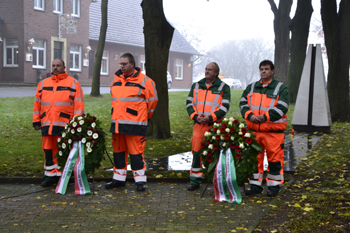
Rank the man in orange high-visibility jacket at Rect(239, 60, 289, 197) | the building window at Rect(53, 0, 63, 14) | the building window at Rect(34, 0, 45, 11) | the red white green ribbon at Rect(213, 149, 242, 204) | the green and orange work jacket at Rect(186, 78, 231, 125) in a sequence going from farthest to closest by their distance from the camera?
the building window at Rect(53, 0, 63, 14), the building window at Rect(34, 0, 45, 11), the green and orange work jacket at Rect(186, 78, 231, 125), the man in orange high-visibility jacket at Rect(239, 60, 289, 197), the red white green ribbon at Rect(213, 149, 242, 204)

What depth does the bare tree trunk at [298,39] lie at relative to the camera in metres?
19.7

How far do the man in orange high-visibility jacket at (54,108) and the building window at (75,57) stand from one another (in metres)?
31.9

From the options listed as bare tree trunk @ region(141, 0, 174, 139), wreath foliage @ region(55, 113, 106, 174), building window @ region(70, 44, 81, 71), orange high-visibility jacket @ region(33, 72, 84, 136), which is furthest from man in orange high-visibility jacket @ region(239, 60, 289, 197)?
building window @ region(70, 44, 81, 71)

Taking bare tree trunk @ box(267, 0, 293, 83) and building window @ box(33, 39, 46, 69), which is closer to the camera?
bare tree trunk @ box(267, 0, 293, 83)

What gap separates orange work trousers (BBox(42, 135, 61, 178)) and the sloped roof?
111ft

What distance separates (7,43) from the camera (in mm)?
34688

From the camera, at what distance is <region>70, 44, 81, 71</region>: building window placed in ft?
127

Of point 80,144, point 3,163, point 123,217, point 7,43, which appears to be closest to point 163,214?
point 123,217

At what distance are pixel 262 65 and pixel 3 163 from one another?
5683mm

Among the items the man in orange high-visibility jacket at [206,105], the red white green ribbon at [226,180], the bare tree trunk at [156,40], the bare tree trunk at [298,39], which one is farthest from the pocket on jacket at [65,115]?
the bare tree trunk at [298,39]

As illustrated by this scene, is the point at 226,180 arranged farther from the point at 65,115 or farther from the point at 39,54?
the point at 39,54

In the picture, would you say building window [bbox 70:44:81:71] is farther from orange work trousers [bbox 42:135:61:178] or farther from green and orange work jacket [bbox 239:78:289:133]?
green and orange work jacket [bbox 239:78:289:133]

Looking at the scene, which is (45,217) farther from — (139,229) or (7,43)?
(7,43)

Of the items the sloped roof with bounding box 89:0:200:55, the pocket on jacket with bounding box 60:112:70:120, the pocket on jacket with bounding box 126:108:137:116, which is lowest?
the pocket on jacket with bounding box 60:112:70:120
